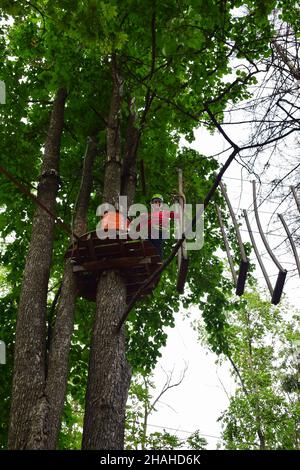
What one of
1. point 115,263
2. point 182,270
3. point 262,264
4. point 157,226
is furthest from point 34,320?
point 262,264

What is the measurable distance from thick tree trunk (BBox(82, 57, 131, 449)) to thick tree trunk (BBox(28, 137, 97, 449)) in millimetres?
296

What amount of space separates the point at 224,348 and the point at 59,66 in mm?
6195

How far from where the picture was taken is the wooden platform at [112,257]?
5.41m

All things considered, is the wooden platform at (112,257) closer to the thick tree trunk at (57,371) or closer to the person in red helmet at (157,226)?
the thick tree trunk at (57,371)

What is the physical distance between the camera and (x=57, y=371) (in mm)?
4730

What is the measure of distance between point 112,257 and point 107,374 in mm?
1472

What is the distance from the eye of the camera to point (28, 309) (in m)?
5.15

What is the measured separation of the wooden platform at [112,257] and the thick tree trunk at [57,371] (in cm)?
24

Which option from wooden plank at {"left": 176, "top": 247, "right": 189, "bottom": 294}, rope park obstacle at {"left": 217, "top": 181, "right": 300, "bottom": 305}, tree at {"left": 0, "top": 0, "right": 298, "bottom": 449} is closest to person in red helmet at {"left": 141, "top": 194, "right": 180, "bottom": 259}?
tree at {"left": 0, "top": 0, "right": 298, "bottom": 449}

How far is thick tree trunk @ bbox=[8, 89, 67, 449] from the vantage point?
4.33 meters

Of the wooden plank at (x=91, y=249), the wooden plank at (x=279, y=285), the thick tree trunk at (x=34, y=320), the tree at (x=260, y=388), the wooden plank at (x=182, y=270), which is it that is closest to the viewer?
the wooden plank at (x=279, y=285)

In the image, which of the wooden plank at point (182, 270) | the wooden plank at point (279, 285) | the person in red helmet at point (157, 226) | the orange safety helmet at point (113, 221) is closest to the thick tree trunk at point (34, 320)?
the orange safety helmet at point (113, 221)

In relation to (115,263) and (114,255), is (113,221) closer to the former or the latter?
(114,255)

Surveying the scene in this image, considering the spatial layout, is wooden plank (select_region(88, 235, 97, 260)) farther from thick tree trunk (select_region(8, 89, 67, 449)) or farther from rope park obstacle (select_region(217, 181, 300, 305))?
rope park obstacle (select_region(217, 181, 300, 305))
